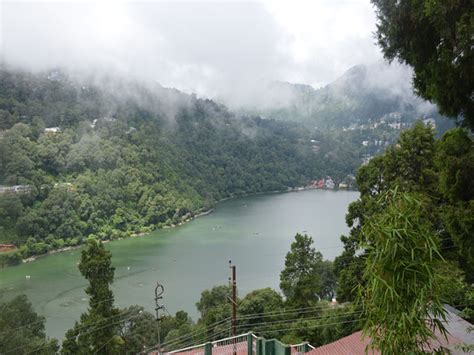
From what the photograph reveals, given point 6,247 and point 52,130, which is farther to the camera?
point 52,130

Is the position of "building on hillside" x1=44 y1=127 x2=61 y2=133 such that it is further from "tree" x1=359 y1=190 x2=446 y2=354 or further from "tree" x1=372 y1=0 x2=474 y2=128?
"tree" x1=359 y1=190 x2=446 y2=354

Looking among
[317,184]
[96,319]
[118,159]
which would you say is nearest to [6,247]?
[118,159]

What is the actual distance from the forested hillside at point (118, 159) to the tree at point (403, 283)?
25.1 metres

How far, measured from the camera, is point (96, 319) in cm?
850

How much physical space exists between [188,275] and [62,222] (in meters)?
13.2

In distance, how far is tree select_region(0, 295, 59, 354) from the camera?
8547 millimetres

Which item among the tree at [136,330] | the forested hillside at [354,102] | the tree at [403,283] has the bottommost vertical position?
the tree at [136,330]

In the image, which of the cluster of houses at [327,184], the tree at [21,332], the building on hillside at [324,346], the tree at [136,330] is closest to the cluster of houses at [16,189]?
the tree at [21,332]

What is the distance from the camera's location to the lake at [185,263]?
656 inches

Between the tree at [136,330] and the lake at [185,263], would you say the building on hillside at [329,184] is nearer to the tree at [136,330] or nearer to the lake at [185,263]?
the lake at [185,263]

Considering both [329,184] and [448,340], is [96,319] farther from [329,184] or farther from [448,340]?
[329,184]

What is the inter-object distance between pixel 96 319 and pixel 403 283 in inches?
316

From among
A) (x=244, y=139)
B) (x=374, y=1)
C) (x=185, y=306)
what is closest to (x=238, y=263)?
(x=185, y=306)

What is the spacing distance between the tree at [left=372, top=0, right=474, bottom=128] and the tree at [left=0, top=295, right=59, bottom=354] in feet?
28.2
